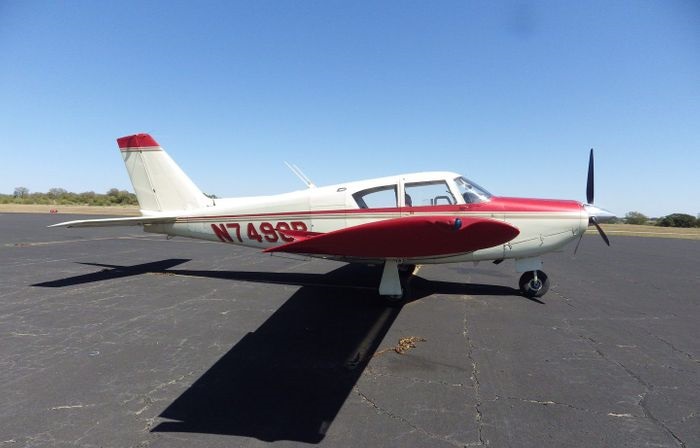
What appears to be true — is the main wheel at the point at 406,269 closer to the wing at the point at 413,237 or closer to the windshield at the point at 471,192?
the windshield at the point at 471,192

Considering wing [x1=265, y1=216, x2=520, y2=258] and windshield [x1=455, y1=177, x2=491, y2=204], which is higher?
windshield [x1=455, y1=177, x2=491, y2=204]

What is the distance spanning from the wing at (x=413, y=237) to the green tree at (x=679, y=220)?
53013 mm

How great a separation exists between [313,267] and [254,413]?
731 centimetres

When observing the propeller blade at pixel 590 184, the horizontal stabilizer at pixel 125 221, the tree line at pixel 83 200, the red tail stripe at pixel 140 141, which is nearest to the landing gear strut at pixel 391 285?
the propeller blade at pixel 590 184

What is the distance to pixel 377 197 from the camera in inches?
268

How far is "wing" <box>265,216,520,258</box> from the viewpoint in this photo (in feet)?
12.7

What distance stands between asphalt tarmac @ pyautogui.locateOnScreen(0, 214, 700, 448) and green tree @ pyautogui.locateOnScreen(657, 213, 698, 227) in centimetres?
4583

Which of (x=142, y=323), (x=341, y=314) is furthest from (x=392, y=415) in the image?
(x=142, y=323)

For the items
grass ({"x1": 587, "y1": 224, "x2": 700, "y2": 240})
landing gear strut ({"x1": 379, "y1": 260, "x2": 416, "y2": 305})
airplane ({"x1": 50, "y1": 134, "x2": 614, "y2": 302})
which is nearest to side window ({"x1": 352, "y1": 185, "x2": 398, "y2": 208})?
airplane ({"x1": 50, "y1": 134, "x2": 614, "y2": 302})

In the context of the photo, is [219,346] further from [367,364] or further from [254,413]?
[367,364]

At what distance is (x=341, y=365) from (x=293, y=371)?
1.91 feet

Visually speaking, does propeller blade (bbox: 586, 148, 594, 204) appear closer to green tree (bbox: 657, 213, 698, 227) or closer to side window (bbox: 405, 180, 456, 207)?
side window (bbox: 405, 180, 456, 207)

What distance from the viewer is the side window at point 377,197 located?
22.1ft

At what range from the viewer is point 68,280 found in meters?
8.23
